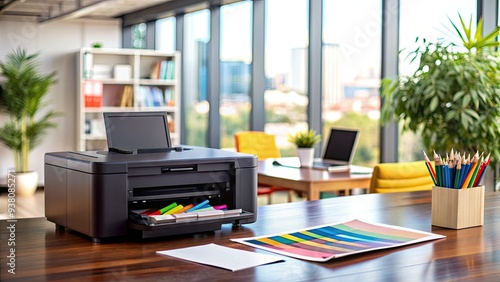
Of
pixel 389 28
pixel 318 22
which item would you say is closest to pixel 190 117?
pixel 318 22

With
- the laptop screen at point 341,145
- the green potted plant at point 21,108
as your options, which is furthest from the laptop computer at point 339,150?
the green potted plant at point 21,108

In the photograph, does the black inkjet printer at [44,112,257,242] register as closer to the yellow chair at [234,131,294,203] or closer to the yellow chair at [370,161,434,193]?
the yellow chair at [370,161,434,193]

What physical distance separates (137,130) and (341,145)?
3.38 m

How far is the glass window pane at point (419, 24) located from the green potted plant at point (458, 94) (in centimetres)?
25

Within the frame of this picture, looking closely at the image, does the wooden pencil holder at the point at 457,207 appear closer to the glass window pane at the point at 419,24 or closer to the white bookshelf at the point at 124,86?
the glass window pane at the point at 419,24

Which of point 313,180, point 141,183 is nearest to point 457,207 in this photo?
point 141,183

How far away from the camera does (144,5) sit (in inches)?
340

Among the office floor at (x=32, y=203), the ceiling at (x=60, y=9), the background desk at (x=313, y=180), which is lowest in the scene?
the office floor at (x=32, y=203)

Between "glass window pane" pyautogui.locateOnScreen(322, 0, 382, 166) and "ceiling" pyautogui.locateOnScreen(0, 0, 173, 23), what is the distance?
2.33 m

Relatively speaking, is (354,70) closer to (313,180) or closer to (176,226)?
(313,180)

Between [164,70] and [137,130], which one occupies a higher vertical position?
[164,70]

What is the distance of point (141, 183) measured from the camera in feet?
6.43

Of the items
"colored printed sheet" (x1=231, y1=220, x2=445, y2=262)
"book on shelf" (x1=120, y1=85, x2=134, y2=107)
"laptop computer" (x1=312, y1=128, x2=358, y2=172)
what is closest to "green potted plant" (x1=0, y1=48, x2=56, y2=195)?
"book on shelf" (x1=120, y1=85, x2=134, y2=107)

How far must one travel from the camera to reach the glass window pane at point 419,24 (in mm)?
5414
